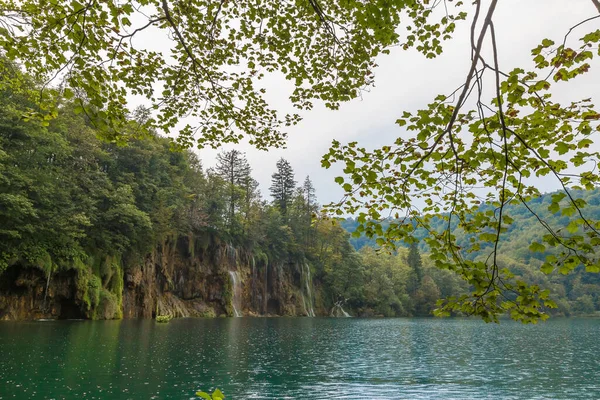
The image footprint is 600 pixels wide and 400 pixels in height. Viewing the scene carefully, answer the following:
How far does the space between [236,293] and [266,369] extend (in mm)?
38004

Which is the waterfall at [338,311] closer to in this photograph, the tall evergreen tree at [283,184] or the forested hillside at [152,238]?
the forested hillside at [152,238]

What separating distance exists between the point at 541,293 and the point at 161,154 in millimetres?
43268

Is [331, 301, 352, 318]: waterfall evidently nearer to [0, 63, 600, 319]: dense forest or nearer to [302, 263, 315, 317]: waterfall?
[0, 63, 600, 319]: dense forest

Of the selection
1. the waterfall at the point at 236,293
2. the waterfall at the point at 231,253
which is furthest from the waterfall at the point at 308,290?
the waterfall at the point at 231,253

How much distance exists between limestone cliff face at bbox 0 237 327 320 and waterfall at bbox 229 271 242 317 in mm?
127

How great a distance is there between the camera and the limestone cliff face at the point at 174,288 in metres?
28.2

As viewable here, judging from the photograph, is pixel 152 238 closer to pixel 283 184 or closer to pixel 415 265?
pixel 283 184

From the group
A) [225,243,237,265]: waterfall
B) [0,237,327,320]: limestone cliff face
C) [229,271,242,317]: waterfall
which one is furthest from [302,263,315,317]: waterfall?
[225,243,237,265]: waterfall

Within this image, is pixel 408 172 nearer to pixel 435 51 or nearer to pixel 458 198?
pixel 458 198

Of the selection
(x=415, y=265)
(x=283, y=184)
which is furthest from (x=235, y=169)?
(x=415, y=265)

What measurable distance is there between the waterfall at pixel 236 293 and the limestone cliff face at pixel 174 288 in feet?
0.42

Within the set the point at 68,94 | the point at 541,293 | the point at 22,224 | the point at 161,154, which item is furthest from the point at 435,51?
the point at 161,154

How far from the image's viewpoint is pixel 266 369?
1457 cm

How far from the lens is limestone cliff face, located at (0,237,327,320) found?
2820cm
